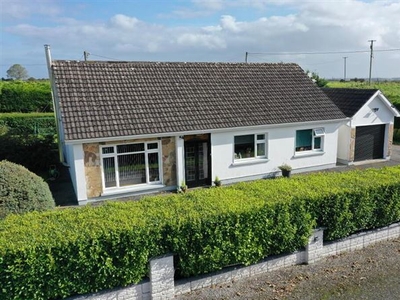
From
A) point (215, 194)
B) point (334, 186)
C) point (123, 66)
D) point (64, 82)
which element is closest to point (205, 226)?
point (215, 194)

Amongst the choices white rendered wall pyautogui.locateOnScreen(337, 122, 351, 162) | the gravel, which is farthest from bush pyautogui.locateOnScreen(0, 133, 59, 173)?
white rendered wall pyautogui.locateOnScreen(337, 122, 351, 162)

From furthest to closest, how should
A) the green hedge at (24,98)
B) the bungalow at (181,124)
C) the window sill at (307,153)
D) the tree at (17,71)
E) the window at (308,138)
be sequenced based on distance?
the tree at (17,71) < the green hedge at (24,98) < the window at (308,138) < the window sill at (307,153) < the bungalow at (181,124)

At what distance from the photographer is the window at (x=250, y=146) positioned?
51.3 feet

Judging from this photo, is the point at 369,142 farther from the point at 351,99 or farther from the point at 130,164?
the point at 130,164

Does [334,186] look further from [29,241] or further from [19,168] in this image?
[19,168]

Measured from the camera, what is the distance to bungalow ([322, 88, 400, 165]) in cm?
1859

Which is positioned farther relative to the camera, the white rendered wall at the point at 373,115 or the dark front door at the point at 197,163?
the white rendered wall at the point at 373,115

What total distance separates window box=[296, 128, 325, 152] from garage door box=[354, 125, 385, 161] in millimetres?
3181

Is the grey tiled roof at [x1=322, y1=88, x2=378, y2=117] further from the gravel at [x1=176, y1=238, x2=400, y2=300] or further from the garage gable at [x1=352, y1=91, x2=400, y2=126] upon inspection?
the gravel at [x1=176, y1=238, x2=400, y2=300]

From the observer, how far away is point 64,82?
13961mm

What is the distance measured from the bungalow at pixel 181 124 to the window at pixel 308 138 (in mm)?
52

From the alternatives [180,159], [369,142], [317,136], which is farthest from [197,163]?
[369,142]

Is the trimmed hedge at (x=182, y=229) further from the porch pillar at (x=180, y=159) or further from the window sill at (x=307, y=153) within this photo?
the window sill at (x=307, y=153)

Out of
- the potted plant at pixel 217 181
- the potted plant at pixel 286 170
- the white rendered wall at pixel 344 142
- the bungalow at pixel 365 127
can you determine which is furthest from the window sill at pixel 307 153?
the potted plant at pixel 217 181
